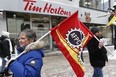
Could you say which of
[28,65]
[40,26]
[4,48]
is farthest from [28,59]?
[40,26]

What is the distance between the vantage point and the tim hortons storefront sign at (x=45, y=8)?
16.9 meters

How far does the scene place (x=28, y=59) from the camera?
3104 millimetres

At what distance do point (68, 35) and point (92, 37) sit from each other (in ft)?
2.73

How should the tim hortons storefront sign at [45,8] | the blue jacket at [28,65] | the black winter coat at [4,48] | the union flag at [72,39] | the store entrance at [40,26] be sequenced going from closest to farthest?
the blue jacket at [28,65]
the union flag at [72,39]
the black winter coat at [4,48]
the tim hortons storefront sign at [45,8]
the store entrance at [40,26]

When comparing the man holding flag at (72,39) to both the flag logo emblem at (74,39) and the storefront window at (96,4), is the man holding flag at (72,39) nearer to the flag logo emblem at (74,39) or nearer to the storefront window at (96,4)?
the flag logo emblem at (74,39)

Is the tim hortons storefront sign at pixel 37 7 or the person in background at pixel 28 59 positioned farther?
the tim hortons storefront sign at pixel 37 7

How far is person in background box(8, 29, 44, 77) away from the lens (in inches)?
120

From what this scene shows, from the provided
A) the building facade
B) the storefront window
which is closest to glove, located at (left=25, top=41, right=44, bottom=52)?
the building facade

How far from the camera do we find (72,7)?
21531mm

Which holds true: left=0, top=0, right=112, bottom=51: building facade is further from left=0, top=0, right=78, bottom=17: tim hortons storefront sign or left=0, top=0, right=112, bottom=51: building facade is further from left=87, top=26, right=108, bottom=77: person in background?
left=87, top=26, right=108, bottom=77: person in background

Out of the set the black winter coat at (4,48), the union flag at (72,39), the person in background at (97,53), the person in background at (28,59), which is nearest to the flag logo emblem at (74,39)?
the union flag at (72,39)

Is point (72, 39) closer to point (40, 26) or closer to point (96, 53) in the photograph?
point (96, 53)

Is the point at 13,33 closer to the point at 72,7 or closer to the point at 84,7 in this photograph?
the point at 72,7

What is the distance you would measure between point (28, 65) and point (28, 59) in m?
0.08
